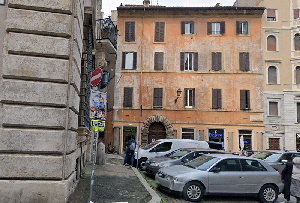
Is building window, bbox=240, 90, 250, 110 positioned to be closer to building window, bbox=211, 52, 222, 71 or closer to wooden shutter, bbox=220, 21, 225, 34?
building window, bbox=211, 52, 222, 71

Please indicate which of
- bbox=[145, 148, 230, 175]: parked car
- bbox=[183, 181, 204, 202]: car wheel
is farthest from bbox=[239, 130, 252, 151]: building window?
bbox=[183, 181, 204, 202]: car wheel

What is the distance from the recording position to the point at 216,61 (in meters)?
30.9

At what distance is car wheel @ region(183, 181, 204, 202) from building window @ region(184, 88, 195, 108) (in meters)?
20.3

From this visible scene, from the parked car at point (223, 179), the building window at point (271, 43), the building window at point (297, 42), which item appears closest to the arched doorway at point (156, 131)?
the building window at point (271, 43)

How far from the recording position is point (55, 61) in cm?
727

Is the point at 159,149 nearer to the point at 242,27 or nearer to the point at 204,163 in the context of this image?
the point at 204,163

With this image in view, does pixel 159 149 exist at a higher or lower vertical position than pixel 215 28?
lower

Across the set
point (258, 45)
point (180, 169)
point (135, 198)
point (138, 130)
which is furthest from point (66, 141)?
point (258, 45)

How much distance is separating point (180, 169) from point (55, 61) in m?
5.75

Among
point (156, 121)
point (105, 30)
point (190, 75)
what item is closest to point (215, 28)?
point (190, 75)

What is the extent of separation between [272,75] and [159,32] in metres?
11.7

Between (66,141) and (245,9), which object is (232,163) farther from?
(245,9)

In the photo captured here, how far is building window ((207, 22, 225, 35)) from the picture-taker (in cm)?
3152

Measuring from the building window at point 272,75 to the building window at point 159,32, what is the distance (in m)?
10.8
